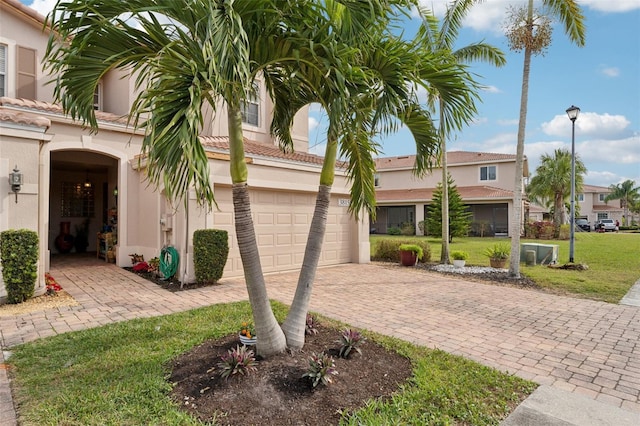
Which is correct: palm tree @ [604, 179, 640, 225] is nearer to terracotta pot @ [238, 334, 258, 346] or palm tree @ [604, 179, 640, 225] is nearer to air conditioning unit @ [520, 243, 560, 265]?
air conditioning unit @ [520, 243, 560, 265]

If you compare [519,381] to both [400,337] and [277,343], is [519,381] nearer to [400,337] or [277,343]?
[400,337]

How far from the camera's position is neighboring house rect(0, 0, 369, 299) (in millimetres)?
7355

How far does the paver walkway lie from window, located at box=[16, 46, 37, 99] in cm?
553

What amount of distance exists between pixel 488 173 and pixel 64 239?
95.6ft

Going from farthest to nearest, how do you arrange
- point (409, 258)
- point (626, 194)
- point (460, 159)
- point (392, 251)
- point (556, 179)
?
1. point (626, 194)
2. point (460, 159)
3. point (556, 179)
4. point (392, 251)
5. point (409, 258)

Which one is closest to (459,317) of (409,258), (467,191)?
(409,258)

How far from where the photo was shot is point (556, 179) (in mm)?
29672

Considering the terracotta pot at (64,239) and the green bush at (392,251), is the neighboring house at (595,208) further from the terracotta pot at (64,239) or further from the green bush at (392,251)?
the terracotta pot at (64,239)

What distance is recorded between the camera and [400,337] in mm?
5293

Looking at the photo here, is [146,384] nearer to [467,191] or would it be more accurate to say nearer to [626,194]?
[467,191]

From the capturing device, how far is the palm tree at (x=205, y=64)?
275cm

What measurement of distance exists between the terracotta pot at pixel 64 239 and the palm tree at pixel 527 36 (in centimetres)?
1612

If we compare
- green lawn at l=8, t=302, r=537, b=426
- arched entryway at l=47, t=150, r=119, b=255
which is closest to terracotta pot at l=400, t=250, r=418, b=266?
green lawn at l=8, t=302, r=537, b=426

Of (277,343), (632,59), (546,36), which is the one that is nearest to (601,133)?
(632,59)
